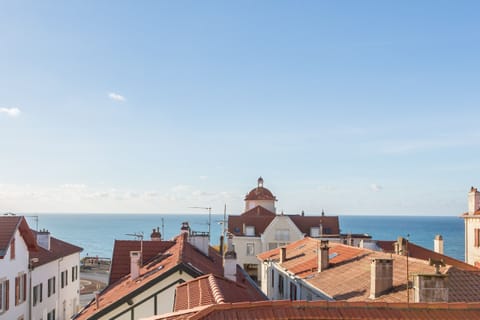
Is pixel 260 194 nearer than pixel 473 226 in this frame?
No

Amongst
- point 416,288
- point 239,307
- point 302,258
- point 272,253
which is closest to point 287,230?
point 272,253

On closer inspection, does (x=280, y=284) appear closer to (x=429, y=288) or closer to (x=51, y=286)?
(x=51, y=286)

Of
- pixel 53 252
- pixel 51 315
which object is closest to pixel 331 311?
pixel 51 315

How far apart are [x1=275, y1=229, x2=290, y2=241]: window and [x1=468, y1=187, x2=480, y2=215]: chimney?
63.8ft

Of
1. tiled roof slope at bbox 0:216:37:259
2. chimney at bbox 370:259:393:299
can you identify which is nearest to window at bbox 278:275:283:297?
Result: chimney at bbox 370:259:393:299

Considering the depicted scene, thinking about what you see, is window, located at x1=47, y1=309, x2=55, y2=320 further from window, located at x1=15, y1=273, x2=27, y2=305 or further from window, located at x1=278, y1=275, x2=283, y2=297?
window, located at x1=278, y1=275, x2=283, y2=297

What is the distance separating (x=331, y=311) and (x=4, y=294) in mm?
19860

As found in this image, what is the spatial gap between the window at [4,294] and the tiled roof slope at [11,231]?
1.46 m

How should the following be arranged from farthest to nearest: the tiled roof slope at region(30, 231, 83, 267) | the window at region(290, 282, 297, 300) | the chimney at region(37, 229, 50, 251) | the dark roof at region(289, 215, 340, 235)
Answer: the dark roof at region(289, 215, 340, 235), the chimney at region(37, 229, 50, 251), the tiled roof slope at region(30, 231, 83, 267), the window at region(290, 282, 297, 300)

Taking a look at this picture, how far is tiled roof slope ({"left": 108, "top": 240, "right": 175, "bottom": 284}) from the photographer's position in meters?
25.5

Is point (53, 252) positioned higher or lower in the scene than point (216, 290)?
lower

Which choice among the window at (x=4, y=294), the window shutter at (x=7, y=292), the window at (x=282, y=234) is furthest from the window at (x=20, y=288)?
the window at (x=282, y=234)

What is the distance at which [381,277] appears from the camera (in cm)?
1823

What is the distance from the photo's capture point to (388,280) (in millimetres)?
18250
